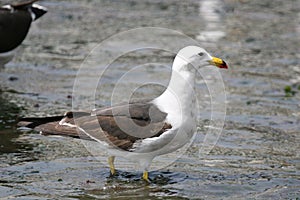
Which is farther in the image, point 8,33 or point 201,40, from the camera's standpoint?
point 201,40

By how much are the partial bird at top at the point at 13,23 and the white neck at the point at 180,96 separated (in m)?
4.50

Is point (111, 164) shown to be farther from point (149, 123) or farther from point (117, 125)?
point (149, 123)

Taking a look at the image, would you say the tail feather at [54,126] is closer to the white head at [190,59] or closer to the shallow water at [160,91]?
the shallow water at [160,91]

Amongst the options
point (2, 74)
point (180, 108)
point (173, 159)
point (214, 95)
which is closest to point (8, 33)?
point (2, 74)

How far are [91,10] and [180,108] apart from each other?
391 inches

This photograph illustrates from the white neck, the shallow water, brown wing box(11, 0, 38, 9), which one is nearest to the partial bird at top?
brown wing box(11, 0, 38, 9)

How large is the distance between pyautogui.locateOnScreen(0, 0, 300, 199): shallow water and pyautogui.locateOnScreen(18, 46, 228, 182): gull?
0.41 m

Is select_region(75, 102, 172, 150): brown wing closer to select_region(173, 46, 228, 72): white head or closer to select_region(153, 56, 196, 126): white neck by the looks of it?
select_region(153, 56, 196, 126): white neck

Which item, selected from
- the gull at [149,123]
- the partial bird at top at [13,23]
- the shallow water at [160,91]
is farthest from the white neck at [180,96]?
the partial bird at top at [13,23]

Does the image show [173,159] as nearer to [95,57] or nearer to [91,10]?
[95,57]

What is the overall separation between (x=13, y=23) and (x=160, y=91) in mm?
2352

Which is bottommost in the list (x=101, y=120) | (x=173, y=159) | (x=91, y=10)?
(x=91, y=10)

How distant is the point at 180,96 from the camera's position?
6.57m

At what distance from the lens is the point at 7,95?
992cm
